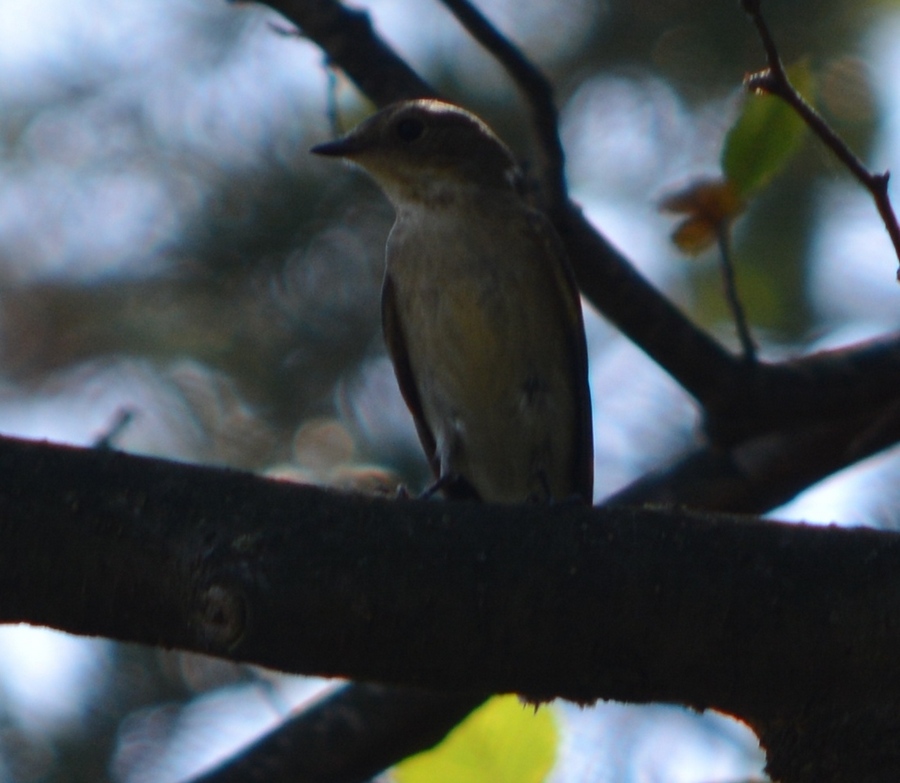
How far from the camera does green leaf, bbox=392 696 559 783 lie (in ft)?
11.1

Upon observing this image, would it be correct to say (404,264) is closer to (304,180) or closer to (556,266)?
(556,266)

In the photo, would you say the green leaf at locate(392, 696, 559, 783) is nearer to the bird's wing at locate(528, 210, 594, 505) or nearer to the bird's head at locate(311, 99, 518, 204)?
the bird's wing at locate(528, 210, 594, 505)

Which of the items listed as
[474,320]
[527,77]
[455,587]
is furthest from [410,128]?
[455,587]

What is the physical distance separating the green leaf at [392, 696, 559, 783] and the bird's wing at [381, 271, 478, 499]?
65.9 inches

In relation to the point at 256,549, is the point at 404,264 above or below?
below

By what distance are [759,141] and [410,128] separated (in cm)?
166

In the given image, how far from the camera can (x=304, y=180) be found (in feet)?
21.6

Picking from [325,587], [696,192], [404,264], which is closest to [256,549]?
[325,587]

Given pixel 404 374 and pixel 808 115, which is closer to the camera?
pixel 808 115

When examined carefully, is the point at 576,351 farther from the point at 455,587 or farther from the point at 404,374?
the point at 455,587

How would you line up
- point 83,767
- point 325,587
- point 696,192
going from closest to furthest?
point 325,587, point 696,192, point 83,767

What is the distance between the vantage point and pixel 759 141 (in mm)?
Answer: 3836

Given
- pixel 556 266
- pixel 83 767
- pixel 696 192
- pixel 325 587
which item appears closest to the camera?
pixel 325 587

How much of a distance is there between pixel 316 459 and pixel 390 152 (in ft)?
5.71
